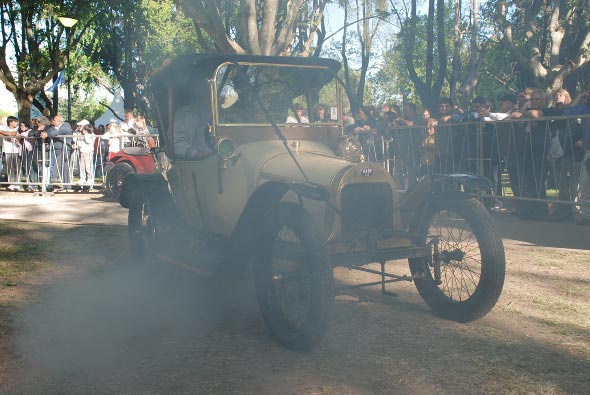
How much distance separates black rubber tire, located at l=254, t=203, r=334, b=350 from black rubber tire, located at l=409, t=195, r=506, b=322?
1.02 meters

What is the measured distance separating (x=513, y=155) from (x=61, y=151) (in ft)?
35.1

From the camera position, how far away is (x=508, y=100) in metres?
11.4

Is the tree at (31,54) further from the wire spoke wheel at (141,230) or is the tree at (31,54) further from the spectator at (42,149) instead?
the wire spoke wheel at (141,230)

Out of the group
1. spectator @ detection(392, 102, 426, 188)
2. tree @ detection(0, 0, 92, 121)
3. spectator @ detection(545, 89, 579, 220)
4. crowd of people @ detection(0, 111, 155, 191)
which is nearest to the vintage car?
spectator @ detection(545, 89, 579, 220)

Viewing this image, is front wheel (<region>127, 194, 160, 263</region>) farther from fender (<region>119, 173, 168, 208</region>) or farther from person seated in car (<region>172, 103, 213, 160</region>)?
person seated in car (<region>172, 103, 213, 160</region>)

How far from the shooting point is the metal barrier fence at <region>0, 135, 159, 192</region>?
16.2 m

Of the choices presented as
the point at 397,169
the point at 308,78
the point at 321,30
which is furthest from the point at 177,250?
the point at 321,30

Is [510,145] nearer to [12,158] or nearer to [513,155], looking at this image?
[513,155]

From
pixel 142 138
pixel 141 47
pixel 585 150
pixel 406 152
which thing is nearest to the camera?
pixel 585 150

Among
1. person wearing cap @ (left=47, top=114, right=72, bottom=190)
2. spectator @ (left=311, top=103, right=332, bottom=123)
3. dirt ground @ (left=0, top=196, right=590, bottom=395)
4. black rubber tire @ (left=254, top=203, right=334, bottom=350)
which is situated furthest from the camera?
person wearing cap @ (left=47, top=114, right=72, bottom=190)

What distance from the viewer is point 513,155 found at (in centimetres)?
998

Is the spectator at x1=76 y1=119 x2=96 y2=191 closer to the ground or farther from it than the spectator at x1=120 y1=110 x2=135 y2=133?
closer to the ground

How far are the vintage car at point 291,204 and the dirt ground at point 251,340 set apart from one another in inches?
10.5

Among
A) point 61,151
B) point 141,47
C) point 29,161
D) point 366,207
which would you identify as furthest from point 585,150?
point 141,47
